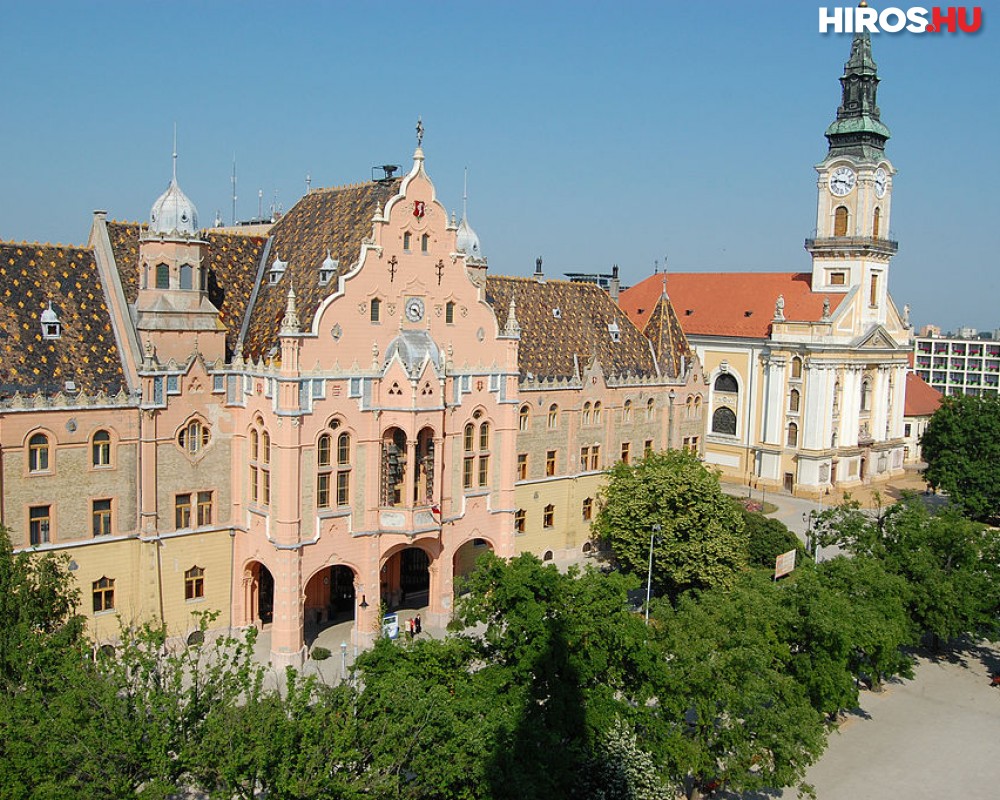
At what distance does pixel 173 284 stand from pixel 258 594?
52.9 ft

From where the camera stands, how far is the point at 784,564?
5822cm

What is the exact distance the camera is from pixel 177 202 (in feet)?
155

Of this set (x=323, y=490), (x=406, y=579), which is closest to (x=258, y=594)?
(x=323, y=490)

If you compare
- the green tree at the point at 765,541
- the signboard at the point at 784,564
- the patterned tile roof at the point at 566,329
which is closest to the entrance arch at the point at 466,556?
the patterned tile roof at the point at 566,329

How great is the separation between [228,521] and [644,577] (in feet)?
76.3

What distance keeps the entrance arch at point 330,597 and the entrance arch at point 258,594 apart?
1986 mm

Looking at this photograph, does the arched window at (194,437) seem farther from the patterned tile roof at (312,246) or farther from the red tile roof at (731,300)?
the red tile roof at (731,300)

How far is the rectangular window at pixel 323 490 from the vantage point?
4684 cm

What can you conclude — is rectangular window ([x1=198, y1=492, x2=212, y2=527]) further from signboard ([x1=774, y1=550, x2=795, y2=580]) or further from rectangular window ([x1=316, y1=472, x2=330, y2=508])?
signboard ([x1=774, y1=550, x2=795, y2=580])

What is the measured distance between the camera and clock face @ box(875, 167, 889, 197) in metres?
95.5

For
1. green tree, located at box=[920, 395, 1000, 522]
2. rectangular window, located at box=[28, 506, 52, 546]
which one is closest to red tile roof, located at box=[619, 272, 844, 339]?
green tree, located at box=[920, 395, 1000, 522]

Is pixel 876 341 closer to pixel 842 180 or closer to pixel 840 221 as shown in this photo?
pixel 840 221

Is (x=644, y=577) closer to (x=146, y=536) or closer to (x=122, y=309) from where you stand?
(x=146, y=536)

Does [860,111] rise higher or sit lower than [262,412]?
higher
